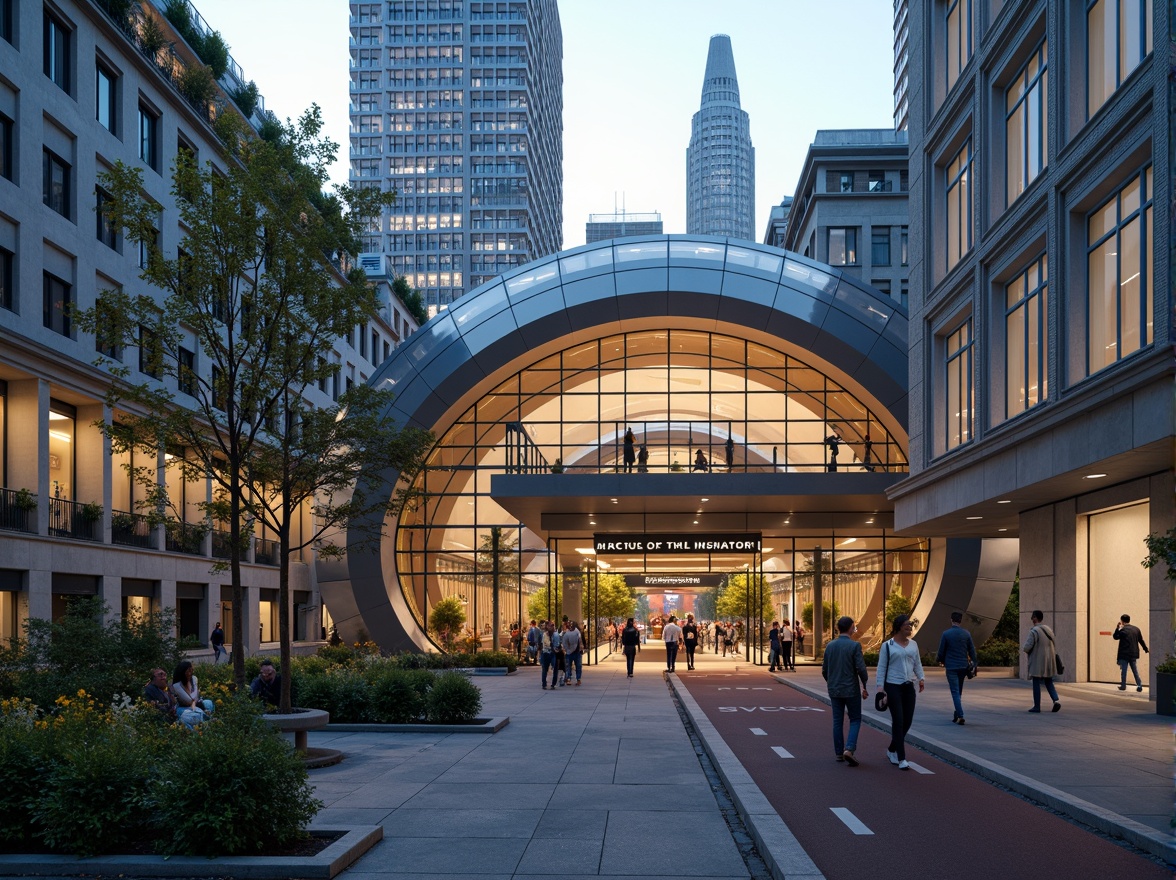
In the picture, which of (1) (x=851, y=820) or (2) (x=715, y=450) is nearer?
(1) (x=851, y=820)

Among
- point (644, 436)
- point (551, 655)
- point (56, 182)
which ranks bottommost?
point (551, 655)

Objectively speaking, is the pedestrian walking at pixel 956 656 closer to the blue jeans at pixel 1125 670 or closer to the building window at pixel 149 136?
the blue jeans at pixel 1125 670

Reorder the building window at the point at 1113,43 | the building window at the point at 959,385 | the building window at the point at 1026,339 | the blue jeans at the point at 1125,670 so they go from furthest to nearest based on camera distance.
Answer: the building window at the point at 959,385 < the blue jeans at the point at 1125,670 < the building window at the point at 1026,339 < the building window at the point at 1113,43

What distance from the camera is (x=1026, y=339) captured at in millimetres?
23641

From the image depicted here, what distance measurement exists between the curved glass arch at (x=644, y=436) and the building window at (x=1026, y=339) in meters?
16.0

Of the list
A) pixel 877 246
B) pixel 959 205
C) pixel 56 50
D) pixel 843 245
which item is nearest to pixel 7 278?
pixel 56 50

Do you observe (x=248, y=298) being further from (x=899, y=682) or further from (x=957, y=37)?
(x=957, y=37)

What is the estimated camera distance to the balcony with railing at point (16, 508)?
31.1 metres

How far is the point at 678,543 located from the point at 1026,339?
61.9 feet

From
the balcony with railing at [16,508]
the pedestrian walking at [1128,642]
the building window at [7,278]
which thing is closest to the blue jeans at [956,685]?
the pedestrian walking at [1128,642]

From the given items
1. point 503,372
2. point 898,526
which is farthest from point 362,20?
point 898,526

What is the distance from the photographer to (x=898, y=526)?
33656 millimetres

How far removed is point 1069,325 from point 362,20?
149219mm

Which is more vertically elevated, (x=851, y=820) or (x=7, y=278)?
(x=7, y=278)
